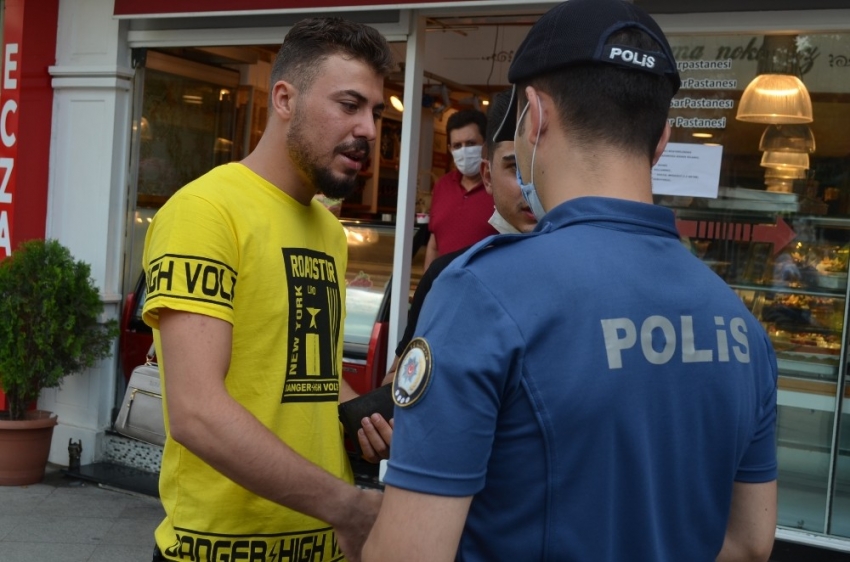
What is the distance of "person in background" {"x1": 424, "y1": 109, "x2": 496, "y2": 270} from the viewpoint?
563cm

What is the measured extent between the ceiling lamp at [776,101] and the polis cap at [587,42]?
13.4ft

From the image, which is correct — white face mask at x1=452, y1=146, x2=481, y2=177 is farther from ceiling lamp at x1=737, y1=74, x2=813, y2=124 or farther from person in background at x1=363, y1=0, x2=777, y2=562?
person in background at x1=363, y1=0, x2=777, y2=562

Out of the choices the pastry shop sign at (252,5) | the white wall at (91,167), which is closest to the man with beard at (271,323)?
the pastry shop sign at (252,5)

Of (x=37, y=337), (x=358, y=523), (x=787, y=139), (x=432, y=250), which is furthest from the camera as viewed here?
(x=37, y=337)

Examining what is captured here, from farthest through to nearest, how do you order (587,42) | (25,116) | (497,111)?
(25,116) < (497,111) < (587,42)

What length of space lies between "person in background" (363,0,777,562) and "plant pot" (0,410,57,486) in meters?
5.68

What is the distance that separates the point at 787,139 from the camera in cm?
523

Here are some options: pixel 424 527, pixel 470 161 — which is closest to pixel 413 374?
pixel 424 527

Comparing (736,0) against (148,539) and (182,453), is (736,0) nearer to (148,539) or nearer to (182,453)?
(182,453)

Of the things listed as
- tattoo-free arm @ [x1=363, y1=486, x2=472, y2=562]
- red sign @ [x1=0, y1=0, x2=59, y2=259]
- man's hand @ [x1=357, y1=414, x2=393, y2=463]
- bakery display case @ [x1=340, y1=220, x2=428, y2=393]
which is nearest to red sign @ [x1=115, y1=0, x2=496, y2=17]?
red sign @ [x1=0, y1=0, x2=59, y2=259]

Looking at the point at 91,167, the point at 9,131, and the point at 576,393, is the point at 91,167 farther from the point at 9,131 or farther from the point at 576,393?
the point at 576,393

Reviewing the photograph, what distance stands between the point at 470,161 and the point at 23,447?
345cm

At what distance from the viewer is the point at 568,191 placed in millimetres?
1403

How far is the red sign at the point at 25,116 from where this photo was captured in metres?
6.83
